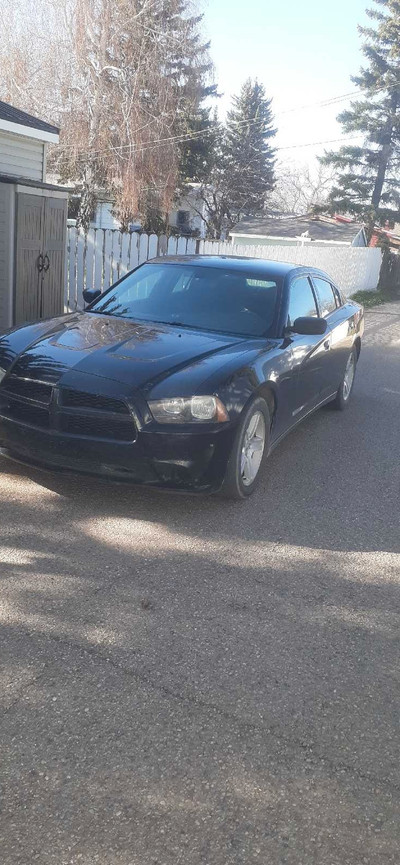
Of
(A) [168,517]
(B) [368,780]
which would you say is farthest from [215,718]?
(A) [168,517]

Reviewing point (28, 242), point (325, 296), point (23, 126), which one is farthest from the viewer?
point (23, 126)

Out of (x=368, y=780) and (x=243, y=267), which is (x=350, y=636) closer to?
(x=368, y=780)

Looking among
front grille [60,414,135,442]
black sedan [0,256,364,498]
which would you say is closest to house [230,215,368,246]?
black sedan [0,256,364,498]

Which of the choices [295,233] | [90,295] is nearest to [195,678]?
[90,295]

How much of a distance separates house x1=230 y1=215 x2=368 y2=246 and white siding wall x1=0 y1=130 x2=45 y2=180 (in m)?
25.8

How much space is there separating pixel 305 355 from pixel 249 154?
149ft

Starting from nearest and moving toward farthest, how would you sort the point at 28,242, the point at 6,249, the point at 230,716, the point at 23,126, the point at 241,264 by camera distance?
the point at 230,716
the point at 241,264
the point at 6,249
the point at 28,242
the point at 23,126

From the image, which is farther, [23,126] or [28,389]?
[23,126]

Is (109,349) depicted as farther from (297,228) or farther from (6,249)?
(297,228)

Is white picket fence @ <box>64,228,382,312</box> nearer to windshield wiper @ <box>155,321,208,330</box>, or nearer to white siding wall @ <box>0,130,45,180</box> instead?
white siding wall @ <box>0,130,45,180</box>

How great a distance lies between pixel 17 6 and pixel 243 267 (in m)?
26.1

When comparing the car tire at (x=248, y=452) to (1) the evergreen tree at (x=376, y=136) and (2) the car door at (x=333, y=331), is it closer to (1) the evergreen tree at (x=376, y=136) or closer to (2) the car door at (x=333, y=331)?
(2) the car door at (x=333, y=331)

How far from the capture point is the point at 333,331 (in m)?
7.16

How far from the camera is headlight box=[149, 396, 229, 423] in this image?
4566 millimetres
